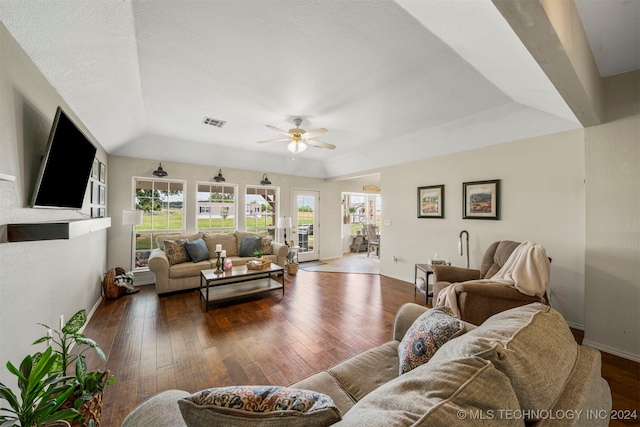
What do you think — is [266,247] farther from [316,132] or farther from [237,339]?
[316,132]

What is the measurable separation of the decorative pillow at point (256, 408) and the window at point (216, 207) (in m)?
5.01

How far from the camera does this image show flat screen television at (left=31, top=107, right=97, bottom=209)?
161 cm

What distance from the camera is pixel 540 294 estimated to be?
2.18 m

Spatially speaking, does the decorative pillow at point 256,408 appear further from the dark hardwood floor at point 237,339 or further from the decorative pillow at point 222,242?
the decorative pillow at point 222,242

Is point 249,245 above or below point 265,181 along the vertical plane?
below

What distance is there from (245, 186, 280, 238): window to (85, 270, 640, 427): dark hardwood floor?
2.31m

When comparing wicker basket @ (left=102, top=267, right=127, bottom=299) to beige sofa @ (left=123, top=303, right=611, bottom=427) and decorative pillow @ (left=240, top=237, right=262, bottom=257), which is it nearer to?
decorative pillow @ (left=240, top=237, right=262, bottom=257)

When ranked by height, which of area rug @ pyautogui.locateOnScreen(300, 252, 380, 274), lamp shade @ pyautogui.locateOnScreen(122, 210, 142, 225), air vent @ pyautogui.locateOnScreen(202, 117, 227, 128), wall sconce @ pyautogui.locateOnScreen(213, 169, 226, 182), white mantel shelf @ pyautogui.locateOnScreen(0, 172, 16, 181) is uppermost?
air vent @ pyautogui.locateOnScreen(202, 117, 227, 128)

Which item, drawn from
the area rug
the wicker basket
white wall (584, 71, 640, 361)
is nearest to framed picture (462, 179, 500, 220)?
white wall (584, 71, 640, 361)

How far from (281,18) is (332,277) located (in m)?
4.37

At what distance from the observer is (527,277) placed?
7.25ft

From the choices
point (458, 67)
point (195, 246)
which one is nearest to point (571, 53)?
point (458, 67)

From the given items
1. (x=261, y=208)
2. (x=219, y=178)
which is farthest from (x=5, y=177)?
(x=261, y=208)

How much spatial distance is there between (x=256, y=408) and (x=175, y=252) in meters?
4.29
